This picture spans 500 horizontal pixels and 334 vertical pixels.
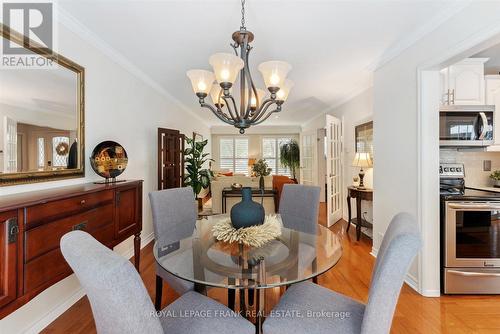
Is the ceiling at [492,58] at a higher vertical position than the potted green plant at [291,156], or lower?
higher

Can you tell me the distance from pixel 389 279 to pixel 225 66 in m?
1.49

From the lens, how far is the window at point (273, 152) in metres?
8.59

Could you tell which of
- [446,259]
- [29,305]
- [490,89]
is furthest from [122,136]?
[490,89]

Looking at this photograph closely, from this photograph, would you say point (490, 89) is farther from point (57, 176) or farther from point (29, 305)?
point (29, 305)

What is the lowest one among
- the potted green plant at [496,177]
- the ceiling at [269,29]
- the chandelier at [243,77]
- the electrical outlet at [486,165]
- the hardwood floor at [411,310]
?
the hardwood floor at [411,310]

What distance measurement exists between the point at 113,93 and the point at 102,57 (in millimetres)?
363

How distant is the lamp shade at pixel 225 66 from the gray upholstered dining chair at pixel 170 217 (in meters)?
1.08

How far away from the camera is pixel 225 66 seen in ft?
5.25

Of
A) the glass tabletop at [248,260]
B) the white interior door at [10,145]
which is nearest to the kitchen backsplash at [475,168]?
the glass tabletop at [248,260]

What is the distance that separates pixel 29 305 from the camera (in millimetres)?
1664

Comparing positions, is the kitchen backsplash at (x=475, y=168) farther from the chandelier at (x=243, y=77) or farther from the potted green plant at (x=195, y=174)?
the potted green plant at (x=195, y=174)

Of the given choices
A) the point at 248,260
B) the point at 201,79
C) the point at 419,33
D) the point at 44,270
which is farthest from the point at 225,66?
the point at 419,33

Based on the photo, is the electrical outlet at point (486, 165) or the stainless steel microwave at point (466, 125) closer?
the stainless steel microwave at point (466, 125)

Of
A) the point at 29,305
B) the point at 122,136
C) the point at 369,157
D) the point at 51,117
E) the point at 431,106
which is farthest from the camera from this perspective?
the point at 369,157
